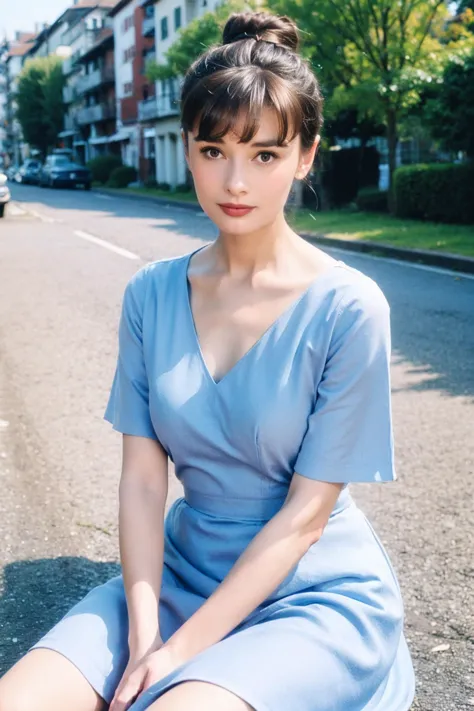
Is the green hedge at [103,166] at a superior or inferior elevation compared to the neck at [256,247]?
inferior

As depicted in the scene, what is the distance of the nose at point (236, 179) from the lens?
1.88 m

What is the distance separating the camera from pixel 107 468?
416 cm

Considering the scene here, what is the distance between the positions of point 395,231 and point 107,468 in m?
11.2

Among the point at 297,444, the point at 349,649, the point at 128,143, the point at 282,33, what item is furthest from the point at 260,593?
the point at 128,143

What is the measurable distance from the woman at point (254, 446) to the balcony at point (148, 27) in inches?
2051

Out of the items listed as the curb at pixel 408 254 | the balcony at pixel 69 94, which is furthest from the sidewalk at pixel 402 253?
the balcony at pixel 69 94

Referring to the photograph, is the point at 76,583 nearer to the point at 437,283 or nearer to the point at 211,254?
the point at 211,254

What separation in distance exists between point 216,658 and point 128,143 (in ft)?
194

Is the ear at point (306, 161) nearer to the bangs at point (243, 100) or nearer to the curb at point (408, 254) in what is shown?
the bangs at point (243, 100)

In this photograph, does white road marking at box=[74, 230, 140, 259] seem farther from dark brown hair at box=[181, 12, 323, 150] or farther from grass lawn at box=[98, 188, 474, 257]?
dark brown hair at box=[181, 12, 323, 150]

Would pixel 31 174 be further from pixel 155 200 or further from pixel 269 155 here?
pixel 269 155

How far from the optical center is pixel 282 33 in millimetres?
1964

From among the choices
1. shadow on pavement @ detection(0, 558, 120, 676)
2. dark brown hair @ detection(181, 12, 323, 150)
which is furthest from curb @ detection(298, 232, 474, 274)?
dark brown hair @ detection(181, 12, 323, 150)

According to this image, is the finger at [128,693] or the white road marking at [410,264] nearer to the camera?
the finger at [128,693]
